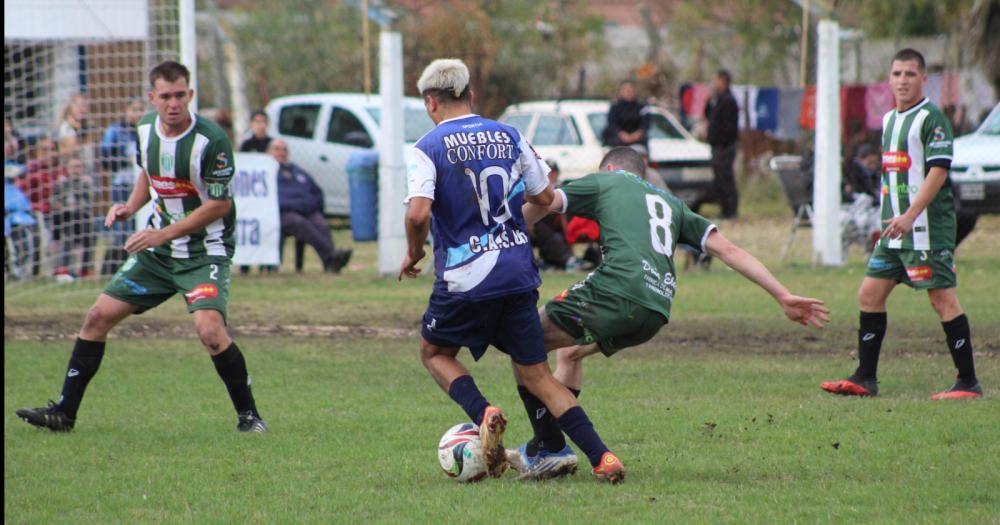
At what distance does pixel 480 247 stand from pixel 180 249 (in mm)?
2334

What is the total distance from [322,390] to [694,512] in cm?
398

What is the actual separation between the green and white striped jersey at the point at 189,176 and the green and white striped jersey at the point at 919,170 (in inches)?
153

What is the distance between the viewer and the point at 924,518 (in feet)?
17.6

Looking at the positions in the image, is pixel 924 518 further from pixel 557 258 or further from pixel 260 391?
pixel 557 258

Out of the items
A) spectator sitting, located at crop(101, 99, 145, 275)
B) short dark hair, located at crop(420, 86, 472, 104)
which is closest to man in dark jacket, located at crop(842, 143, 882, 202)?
spectator sitting, located at crop(101, 99, 145, 275)

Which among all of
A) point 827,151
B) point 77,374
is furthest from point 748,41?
point 77,374

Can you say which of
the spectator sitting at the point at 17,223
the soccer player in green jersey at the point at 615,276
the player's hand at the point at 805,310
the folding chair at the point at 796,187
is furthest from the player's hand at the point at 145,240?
the folding chair at the point at 796,187

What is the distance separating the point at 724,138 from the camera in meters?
22.3

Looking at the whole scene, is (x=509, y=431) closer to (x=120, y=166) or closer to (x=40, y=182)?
(x=120, y=166)

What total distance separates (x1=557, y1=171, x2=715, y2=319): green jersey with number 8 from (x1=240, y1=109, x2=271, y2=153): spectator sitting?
38.0 feet

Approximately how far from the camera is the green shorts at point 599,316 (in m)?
6.19

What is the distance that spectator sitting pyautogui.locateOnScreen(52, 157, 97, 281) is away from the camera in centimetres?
1591

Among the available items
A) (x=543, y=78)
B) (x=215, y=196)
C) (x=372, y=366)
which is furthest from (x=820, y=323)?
(x=543, y=78)

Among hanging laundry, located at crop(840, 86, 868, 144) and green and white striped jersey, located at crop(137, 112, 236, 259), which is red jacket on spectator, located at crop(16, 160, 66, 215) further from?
hanging laundry, located at crop(840, 86, 868, 144)
